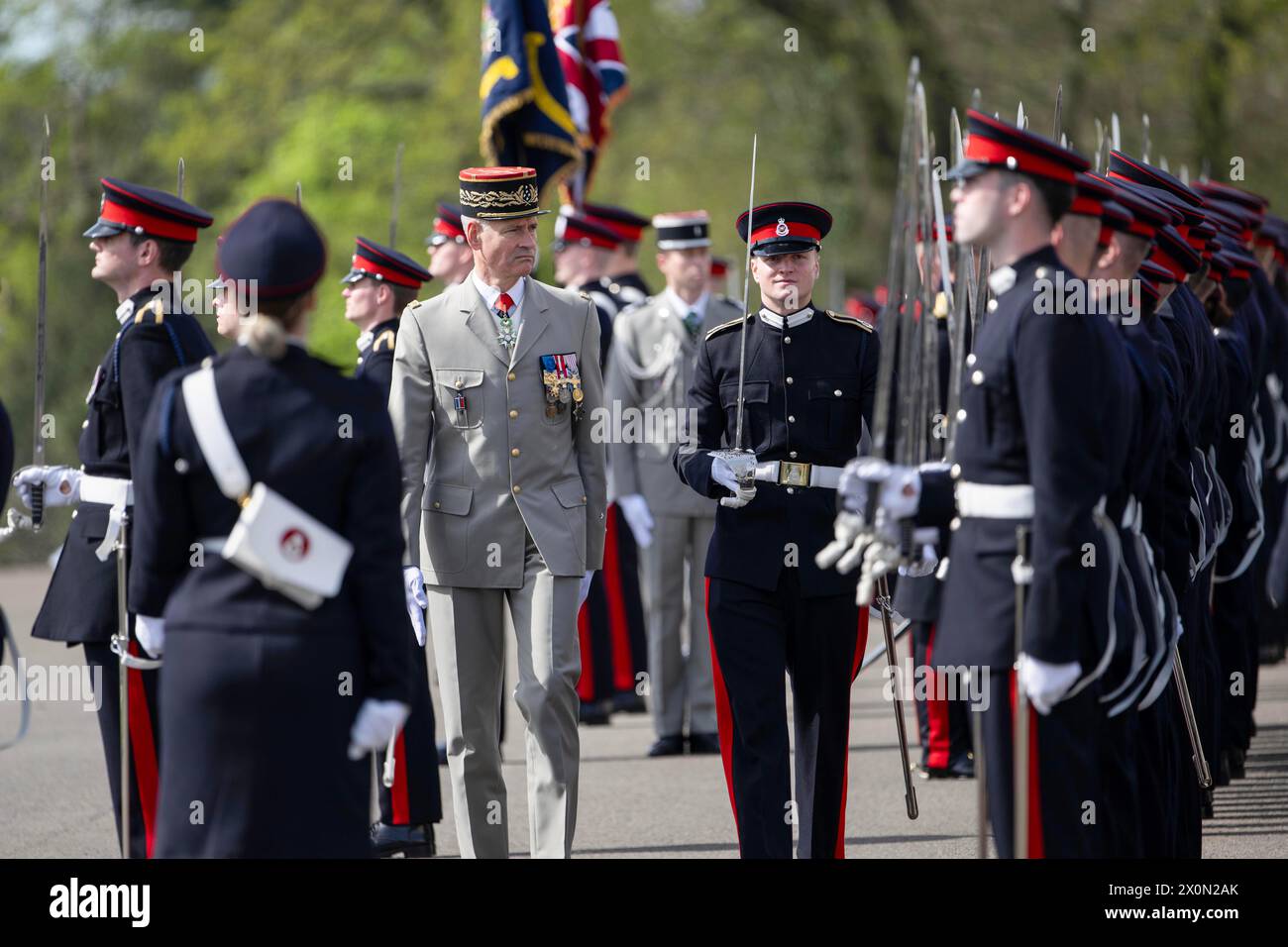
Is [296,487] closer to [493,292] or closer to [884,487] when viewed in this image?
[884,487]

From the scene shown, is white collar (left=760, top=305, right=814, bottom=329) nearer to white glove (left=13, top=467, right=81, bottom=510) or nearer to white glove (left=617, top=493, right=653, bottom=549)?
white glove (left=13, top=467, right=81, bottom=510)

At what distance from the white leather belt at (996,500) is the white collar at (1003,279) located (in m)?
0.47

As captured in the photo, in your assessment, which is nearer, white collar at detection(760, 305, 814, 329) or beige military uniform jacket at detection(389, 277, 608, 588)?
beige military uniform jacket at detection(389, 277, 608, 588)

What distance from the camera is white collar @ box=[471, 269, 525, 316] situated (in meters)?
6.77

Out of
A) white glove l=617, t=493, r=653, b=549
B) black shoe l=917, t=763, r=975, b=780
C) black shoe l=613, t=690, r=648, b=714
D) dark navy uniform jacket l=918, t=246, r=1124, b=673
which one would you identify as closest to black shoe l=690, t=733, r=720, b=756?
white glove l=617, t=493, r=653, b=549

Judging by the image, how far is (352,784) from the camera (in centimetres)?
473

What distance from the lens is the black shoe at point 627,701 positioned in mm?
11289

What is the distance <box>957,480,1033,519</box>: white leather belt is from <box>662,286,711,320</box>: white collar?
5.20m

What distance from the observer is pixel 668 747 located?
975 cm

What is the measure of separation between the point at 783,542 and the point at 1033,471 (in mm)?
1739

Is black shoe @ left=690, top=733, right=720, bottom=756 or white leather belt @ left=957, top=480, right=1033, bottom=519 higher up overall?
white leather belt @ left=957, top=480, right=1033, bottom=519

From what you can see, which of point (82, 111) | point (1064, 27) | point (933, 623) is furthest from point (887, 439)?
point (82, 111)

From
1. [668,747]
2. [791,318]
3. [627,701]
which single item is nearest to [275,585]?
[791,318]

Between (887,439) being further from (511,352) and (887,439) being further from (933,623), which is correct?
(511,352)
